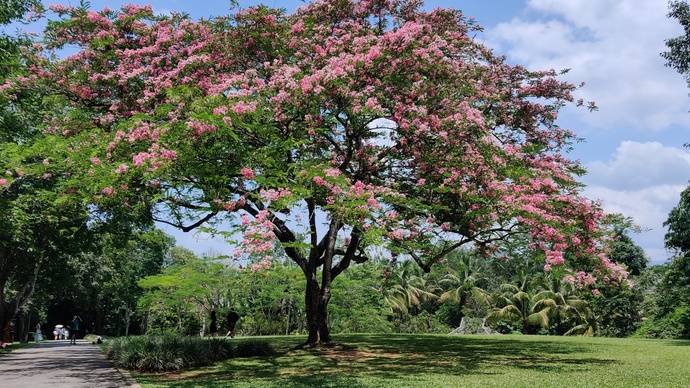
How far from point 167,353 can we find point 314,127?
27.7 ft

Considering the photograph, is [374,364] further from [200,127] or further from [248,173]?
[200,127]

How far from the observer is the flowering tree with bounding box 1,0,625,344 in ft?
42.6

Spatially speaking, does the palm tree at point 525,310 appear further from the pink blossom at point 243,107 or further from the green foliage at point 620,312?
the pink blossom at point 243,107

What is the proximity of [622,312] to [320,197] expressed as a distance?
120ft

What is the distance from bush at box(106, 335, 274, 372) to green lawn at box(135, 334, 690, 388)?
2.69ft

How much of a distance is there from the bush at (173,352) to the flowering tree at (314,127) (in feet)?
11.1

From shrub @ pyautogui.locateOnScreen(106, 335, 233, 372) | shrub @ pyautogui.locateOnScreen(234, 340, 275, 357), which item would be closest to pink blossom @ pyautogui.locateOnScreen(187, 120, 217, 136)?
shrub @ pyautogui.locateOnScreen(106, 335, 233, 372)

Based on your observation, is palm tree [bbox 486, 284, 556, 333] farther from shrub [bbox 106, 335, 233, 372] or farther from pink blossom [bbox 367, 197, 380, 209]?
pink blossom [bbox 367, 197, 380, 209]

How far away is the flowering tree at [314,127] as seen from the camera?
42.6 feet

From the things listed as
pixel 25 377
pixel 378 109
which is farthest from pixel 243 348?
pixel 378 109

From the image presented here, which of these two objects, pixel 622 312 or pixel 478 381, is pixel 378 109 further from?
pixel 622 312

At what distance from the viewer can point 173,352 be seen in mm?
17672

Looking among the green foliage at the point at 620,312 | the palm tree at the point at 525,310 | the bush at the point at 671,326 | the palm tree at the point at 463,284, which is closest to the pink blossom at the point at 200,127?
the bush at the point at 671,326

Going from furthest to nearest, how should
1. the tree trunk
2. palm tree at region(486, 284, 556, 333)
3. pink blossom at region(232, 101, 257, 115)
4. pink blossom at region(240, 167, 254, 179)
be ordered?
palm tree at region(486, 284, 556, 333), the tree trunk, pink blossom at region(232, 101, 257, 115), pink blossom at region(240, 167, 254, 179)
